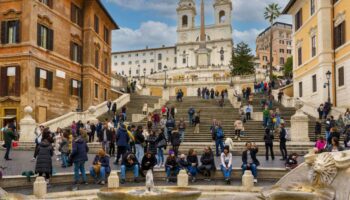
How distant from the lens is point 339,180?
4.85m

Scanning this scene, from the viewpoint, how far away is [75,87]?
3578 centimetres

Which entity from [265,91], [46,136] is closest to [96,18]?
[265,91]

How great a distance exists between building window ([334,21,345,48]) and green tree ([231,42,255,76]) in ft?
147

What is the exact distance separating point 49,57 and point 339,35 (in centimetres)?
2251

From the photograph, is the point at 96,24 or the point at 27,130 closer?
the point at 27,130

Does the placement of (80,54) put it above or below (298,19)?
below

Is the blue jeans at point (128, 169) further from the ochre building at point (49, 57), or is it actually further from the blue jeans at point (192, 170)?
the ochre building at point (49, 57)

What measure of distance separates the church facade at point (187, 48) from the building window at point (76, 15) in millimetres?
77657

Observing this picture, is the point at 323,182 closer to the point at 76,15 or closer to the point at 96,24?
the point at 76,15

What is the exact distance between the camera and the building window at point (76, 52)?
35.6m

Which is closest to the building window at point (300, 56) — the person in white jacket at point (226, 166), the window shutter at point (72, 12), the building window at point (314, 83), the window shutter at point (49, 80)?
the building window at point (314, 83)

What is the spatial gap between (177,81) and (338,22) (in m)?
40.7

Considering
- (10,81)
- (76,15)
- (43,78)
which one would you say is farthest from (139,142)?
(76,15)

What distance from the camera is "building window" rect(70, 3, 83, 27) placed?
35.9 meters
